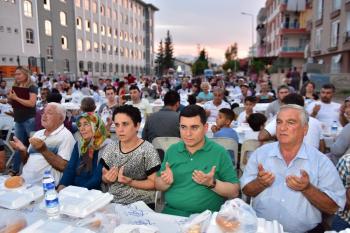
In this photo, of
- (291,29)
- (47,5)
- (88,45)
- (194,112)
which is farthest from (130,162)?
(291,29)

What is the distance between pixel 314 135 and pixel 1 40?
2642 centimetres

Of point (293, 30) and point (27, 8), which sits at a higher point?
point (27, 8)

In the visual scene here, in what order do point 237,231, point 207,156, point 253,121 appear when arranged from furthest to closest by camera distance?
1. point 253,121
2. point 207,156
3. point 237,231

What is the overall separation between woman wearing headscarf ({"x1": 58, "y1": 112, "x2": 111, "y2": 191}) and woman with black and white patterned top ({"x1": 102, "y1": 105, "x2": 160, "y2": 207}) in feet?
0.68

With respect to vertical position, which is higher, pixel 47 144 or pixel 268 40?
pixel 268 40

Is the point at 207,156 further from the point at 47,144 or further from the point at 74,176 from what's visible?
the point at 47,144

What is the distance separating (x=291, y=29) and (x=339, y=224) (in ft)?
Result: 133

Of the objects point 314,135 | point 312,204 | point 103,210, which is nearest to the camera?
point 103,210

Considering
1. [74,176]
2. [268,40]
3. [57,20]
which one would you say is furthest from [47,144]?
[268,40]

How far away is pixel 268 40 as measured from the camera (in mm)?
50188

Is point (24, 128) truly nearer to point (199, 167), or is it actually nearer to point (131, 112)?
point (131, 112)

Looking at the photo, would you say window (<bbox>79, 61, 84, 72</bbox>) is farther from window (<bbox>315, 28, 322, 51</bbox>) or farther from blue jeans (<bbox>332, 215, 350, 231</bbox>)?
blue jeans (<bbox>332, 215, 350, 231</bbox>)

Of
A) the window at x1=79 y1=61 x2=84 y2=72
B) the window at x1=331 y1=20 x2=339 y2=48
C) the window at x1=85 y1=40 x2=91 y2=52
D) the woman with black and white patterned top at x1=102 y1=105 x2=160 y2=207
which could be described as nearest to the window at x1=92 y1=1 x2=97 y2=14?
the window at x1=85 y1=40 x2=91 y2=52

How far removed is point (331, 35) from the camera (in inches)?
1046
